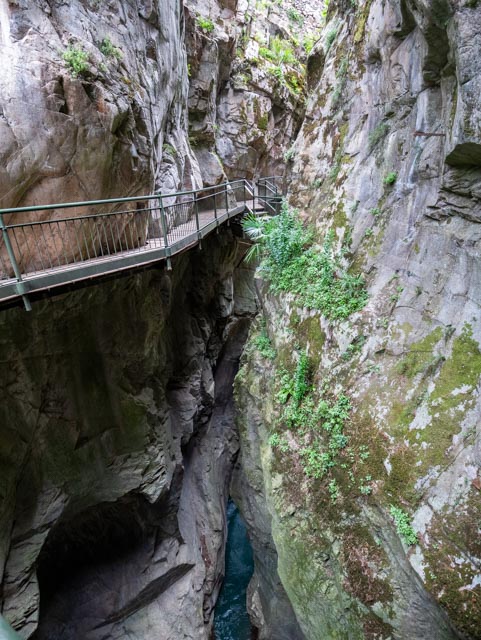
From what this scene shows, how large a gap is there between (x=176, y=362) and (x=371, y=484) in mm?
7023

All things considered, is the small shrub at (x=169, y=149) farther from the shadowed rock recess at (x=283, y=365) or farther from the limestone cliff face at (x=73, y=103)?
the limestone cliff face at (x=73, y=103)

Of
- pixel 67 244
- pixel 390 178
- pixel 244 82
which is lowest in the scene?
pixel 67 244

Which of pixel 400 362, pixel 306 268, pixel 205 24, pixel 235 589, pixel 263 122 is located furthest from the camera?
pixel 263 122

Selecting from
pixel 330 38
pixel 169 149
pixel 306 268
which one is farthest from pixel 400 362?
pixel 330 38

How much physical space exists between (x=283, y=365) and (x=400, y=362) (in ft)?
7.77

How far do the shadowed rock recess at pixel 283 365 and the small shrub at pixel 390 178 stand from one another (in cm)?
3

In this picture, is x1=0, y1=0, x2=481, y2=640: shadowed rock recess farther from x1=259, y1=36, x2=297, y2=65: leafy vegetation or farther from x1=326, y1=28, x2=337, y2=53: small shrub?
x1=259, y1=36, x2=297, y2=65: leafy vegetation

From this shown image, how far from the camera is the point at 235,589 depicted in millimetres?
10414

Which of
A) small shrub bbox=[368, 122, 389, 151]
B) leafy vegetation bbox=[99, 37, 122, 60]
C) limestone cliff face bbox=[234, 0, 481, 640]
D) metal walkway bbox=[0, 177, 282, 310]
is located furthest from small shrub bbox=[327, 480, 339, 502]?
leafy vegetation bbox=[99, 37, 122, 60]

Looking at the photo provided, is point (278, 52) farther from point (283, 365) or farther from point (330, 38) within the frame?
point (283, 365)

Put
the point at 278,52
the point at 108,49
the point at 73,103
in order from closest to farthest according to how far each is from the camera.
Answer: the point at 73,103 < the point at 108,49 < the point at 278,52

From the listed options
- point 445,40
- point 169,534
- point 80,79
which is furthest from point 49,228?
point 169,534

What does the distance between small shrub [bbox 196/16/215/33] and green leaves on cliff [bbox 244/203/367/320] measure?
957 centimetres

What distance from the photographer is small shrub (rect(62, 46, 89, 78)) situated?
14.8ft
